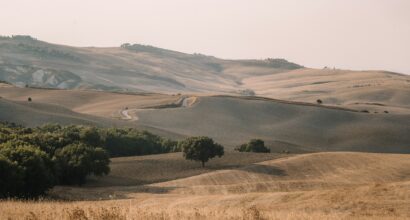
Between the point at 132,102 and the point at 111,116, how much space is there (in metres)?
19.3

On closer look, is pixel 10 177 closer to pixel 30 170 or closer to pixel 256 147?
pixel 30 170

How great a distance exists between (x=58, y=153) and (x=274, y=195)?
115 ft

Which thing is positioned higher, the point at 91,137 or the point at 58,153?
the point at 91,137

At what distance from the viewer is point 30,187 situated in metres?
46.8

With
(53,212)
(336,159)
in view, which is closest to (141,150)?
(336,159)

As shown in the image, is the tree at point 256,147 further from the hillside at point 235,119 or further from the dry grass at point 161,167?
the dry grass at point 161,167

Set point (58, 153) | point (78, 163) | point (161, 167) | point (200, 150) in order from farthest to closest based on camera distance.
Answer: point (200, 150), point (161, 167), point (58, 153), point (78, 163)

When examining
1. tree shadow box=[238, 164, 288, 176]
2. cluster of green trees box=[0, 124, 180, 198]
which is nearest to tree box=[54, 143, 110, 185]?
cluster of green trees box=[0, 124, 180, 198]

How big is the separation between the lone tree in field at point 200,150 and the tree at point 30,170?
30.5m

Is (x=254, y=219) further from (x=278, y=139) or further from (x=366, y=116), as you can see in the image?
(x=366, y=116)

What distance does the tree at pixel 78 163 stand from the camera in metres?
64.1

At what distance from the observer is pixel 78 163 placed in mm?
64312

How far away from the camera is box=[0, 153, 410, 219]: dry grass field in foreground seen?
22.0 metres

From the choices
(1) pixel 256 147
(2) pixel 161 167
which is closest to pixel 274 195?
(2) pixel 161 167
